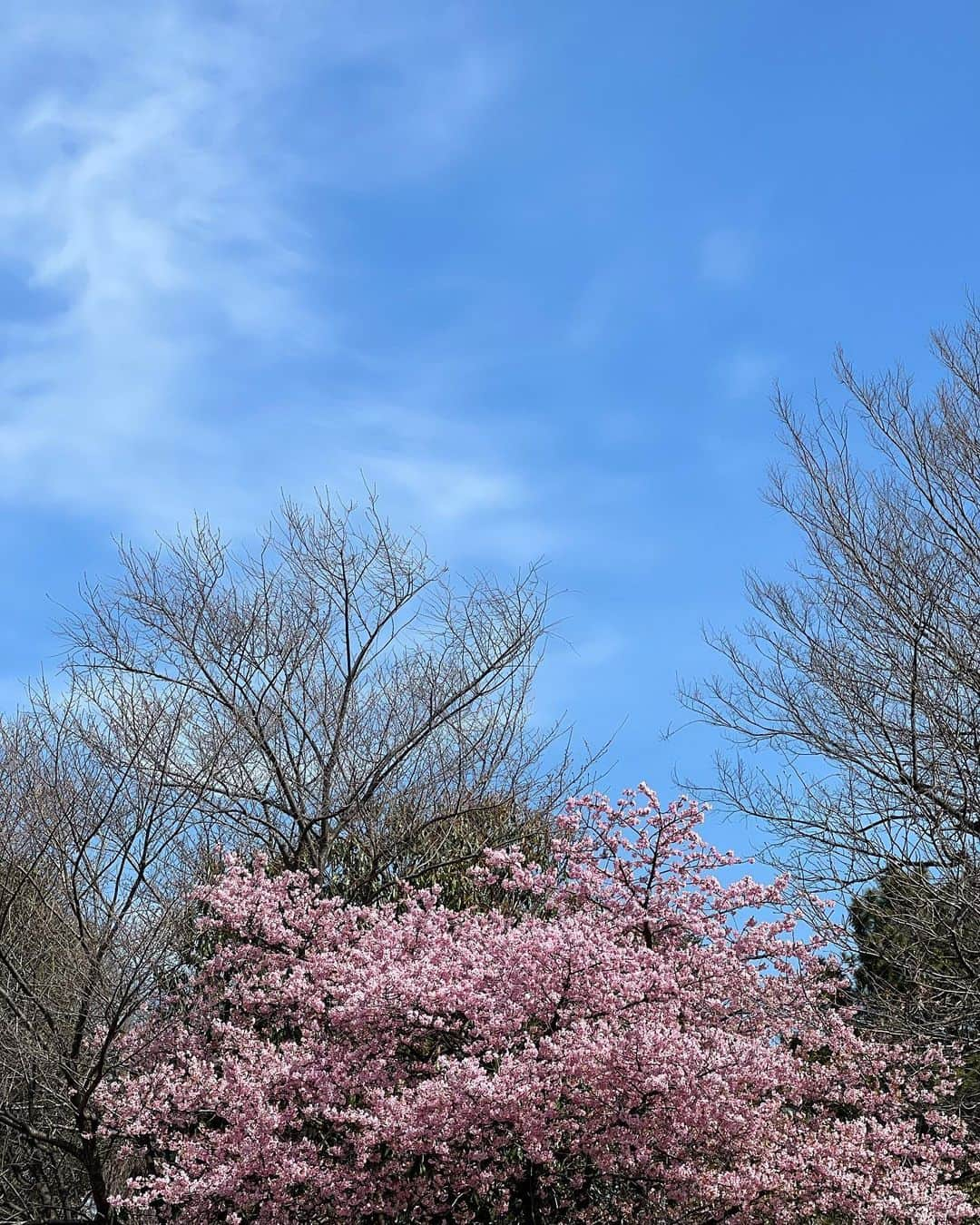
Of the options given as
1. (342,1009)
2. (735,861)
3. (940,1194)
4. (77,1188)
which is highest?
(735,861)

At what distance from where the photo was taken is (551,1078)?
6.71 metres

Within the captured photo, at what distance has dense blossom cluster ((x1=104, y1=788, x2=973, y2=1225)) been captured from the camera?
22.7ft

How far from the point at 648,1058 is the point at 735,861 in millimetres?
2295

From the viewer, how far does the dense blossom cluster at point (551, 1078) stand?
692cm

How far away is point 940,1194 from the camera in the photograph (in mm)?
7289

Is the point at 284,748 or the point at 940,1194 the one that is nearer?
the point at 940,1194

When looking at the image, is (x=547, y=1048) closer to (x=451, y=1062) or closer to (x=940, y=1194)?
(x=451, y=1062)

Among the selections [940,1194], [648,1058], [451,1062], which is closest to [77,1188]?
[451,1062]

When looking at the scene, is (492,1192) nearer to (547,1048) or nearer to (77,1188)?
(547,1048)

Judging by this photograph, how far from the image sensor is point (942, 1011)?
7680 mm

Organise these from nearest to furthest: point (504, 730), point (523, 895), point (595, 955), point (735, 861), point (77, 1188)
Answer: point (595, 955), point (735, 861), point (77, 1188), point (523, 895), point (504, 730)

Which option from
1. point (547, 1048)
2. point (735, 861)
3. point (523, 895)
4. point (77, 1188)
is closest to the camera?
point (547, 1048)

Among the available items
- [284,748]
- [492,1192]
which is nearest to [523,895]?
[284,748]

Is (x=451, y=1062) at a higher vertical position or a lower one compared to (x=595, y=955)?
lower
